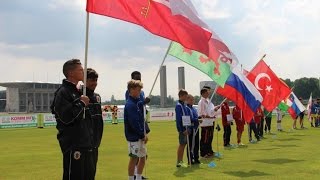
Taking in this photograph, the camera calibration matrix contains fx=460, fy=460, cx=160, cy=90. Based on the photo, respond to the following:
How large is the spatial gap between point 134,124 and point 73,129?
295cm

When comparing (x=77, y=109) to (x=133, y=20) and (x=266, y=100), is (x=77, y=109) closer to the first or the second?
(x=133, y=20)

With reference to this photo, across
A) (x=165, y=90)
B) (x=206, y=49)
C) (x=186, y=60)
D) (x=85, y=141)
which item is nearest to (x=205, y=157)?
(x=186, y=60)

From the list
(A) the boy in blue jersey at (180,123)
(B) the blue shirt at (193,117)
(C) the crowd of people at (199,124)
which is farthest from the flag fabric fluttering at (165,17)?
(B) the blue shirt at (193,117)

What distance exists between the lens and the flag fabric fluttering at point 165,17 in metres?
7.14

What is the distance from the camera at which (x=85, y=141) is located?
20.0 feet

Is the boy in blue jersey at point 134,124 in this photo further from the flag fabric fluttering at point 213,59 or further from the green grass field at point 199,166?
the flag fabric fluttering at point 213,59

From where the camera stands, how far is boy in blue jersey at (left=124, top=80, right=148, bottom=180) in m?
8.92

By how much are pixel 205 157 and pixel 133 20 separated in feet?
26.4

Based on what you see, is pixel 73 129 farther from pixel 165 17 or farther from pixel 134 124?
pixel 134 124

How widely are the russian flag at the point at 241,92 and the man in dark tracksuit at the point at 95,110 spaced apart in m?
7.48

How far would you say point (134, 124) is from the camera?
352 inches

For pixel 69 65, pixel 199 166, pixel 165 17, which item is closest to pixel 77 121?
pixel 69 65

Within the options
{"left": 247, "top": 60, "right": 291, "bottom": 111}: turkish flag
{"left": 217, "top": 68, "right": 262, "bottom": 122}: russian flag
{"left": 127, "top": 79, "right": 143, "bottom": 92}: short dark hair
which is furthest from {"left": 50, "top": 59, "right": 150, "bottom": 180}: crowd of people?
{"left": 247, "top": 60, "right": 291, "bottom": 111}: turkish flag

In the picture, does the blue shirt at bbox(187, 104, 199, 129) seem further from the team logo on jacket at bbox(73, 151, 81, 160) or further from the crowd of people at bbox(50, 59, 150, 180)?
the team logo on jacket at bbox(73, 151, 81, 160)
